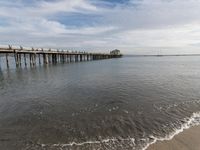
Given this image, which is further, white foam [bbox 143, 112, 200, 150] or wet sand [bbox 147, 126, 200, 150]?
white foam [bbox 143, 112, 200, 150]

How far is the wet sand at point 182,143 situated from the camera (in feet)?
19.6

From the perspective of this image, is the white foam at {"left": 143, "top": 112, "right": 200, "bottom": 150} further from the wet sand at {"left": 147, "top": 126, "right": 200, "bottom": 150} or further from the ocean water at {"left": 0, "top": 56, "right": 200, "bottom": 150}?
the wet sand at {"left": 147, "top": 126, "right": 200, "bottom": 150}

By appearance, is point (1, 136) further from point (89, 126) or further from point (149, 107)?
point (149, 107)

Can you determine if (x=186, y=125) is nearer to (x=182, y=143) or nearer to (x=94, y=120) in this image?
(x=182, y=143)

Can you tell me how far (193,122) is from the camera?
8117mm

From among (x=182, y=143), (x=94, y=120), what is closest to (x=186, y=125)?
(x=182, y=143)

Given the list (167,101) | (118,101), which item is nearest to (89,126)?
(118,101)

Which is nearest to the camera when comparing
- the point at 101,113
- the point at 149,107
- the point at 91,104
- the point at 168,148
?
the point at 168,148

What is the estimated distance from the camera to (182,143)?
6246mm

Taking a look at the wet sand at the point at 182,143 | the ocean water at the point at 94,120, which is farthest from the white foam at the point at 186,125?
the wet sand at the point at 182,143

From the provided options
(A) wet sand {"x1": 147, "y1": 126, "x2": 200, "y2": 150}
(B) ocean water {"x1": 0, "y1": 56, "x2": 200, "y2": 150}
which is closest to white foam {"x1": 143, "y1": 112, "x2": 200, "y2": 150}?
(B) ocean water {"x1": 0, "y1": 56, "x2": 200, "y2": 150}

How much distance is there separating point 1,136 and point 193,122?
332 inches

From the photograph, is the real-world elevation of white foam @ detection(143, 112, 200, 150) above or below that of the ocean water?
above

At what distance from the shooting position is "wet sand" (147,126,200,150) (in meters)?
5.97
